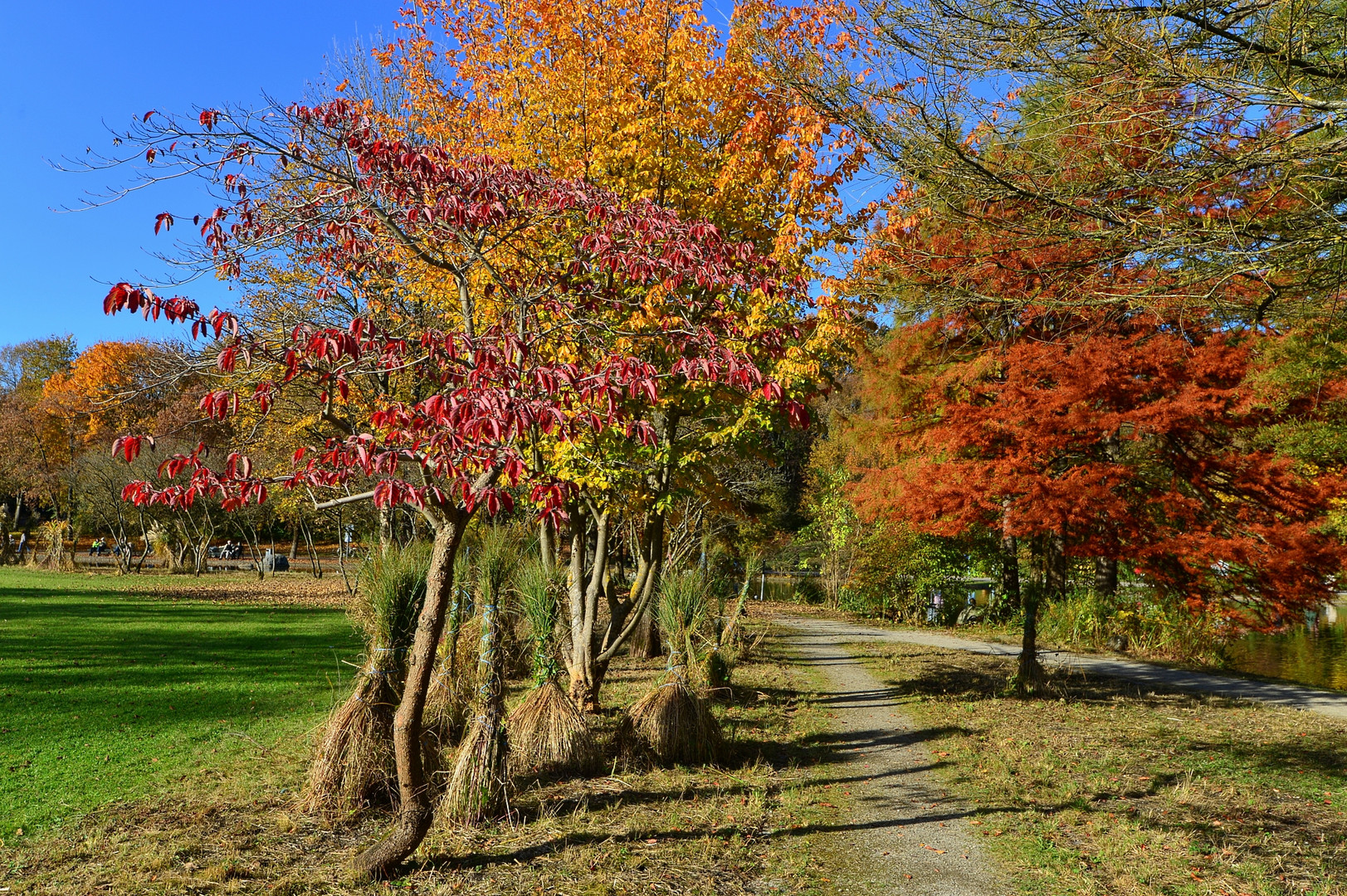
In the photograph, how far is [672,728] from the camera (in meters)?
6.49

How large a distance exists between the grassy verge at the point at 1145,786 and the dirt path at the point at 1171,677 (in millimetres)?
679

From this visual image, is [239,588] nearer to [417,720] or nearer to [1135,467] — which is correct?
[417,720]

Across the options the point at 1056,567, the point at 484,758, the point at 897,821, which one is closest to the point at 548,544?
the point at 484,758

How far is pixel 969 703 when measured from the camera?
30.5 feet

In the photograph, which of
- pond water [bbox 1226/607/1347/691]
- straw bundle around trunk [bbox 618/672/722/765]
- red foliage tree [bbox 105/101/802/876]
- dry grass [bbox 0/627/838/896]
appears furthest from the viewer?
pond water [bbox 1226/607/1347/691]

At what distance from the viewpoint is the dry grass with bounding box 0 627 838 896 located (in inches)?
161

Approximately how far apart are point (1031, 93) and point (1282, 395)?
5.25 metres

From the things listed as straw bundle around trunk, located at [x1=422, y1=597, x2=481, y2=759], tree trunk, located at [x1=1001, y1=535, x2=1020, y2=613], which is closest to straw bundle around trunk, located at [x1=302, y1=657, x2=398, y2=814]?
straw bundle around trunk, located at [x1=422, y1=597, x2=481, y2=759]

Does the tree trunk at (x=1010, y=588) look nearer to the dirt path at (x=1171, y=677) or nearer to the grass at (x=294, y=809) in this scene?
the dirt path at (x=1171, y=677)

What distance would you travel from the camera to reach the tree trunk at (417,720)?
4230 mm

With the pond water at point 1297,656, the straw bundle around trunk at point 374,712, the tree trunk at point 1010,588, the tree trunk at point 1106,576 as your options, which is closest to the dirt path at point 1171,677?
the pond water at point 1297,656

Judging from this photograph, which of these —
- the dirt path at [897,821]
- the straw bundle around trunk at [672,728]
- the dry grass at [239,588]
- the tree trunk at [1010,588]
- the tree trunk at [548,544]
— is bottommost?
the dry grass at [239,588]

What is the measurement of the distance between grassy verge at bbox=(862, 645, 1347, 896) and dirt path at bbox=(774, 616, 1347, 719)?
0.68m

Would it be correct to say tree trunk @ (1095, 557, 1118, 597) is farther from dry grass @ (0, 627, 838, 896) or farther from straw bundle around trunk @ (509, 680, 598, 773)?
straw bundle around trunk @ (509, 680, 598, 773)
